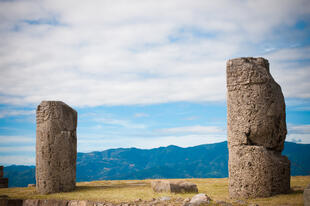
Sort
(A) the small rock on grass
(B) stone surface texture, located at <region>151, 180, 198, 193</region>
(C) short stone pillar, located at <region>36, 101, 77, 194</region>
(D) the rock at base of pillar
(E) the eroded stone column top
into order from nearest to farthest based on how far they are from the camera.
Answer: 1. (A) the small rock on grass
2. (D) the rock at base of pillar
3. (E) the eroded stone column top
4. (B) stone surface texture, located at <region>151, 180, 198, 193</region>
5. (C) short stone pillar, located at <region>36, 101, 77, 194</region>

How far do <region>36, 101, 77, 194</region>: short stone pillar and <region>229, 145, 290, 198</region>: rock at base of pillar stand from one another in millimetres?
8899

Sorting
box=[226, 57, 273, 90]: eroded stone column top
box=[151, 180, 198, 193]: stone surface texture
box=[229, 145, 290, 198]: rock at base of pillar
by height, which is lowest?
box=[151, 180, 198, 193]: stone surface texture

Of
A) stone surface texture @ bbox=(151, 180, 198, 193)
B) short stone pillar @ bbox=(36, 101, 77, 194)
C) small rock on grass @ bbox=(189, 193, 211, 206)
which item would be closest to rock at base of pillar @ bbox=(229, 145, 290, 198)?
small rock on grass @ bbox=(189, 193, 211, 206)

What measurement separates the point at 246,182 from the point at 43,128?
10.6 m

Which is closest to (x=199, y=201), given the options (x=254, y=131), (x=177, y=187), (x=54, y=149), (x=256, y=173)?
(x=256, y=173)

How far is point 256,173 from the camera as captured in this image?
1124cm

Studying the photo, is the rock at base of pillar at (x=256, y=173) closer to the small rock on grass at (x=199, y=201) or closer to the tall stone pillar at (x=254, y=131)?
the tall stone pillar at (x=254, y=131)

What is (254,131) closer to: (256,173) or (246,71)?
(256,173)

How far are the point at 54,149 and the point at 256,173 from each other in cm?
1015

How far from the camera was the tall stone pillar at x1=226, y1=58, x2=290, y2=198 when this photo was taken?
37.0 feet

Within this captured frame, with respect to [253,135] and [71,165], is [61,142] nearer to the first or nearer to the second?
[71,165]

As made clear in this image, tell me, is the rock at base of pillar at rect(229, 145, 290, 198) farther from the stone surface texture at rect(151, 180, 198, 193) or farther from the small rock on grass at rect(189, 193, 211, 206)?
the stone surface texture at rect(151, 180, 198, 193)

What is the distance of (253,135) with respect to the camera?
1152cm

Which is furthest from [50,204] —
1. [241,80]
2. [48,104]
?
[241,80]
